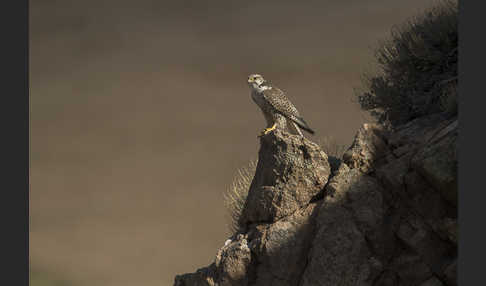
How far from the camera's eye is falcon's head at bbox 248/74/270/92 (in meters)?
9.14

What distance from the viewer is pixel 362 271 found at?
6664 millimetres

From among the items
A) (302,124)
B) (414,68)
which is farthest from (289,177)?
(414,68)

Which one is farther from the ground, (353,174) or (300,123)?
(300,123)

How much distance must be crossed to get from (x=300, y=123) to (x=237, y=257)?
226cm

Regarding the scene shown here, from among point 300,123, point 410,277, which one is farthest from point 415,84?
point 410,277

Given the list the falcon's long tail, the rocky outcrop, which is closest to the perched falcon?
the falcon's long tail

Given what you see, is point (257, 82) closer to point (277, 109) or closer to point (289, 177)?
point (277, 109)

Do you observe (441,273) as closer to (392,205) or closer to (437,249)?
(437,249)

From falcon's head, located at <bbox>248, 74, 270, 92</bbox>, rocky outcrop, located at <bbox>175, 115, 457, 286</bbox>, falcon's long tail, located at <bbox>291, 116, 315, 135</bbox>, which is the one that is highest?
falcon's head, located at <bbox>248, 74, 270, 92</bbox>

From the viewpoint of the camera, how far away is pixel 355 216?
6867mm

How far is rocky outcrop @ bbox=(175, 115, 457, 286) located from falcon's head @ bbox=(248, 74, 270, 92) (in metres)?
1.53

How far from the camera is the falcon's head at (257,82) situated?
914 cm

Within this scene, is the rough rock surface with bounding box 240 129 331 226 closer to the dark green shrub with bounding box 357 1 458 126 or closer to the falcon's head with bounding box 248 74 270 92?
the falcon's head with bounding box 248 74 270 92

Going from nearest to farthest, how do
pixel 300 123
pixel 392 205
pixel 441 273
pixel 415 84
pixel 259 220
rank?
pixel 441 273 → pixel 392 205 → pixel 259 220 → pixel 300 123 → pixel 415 84
